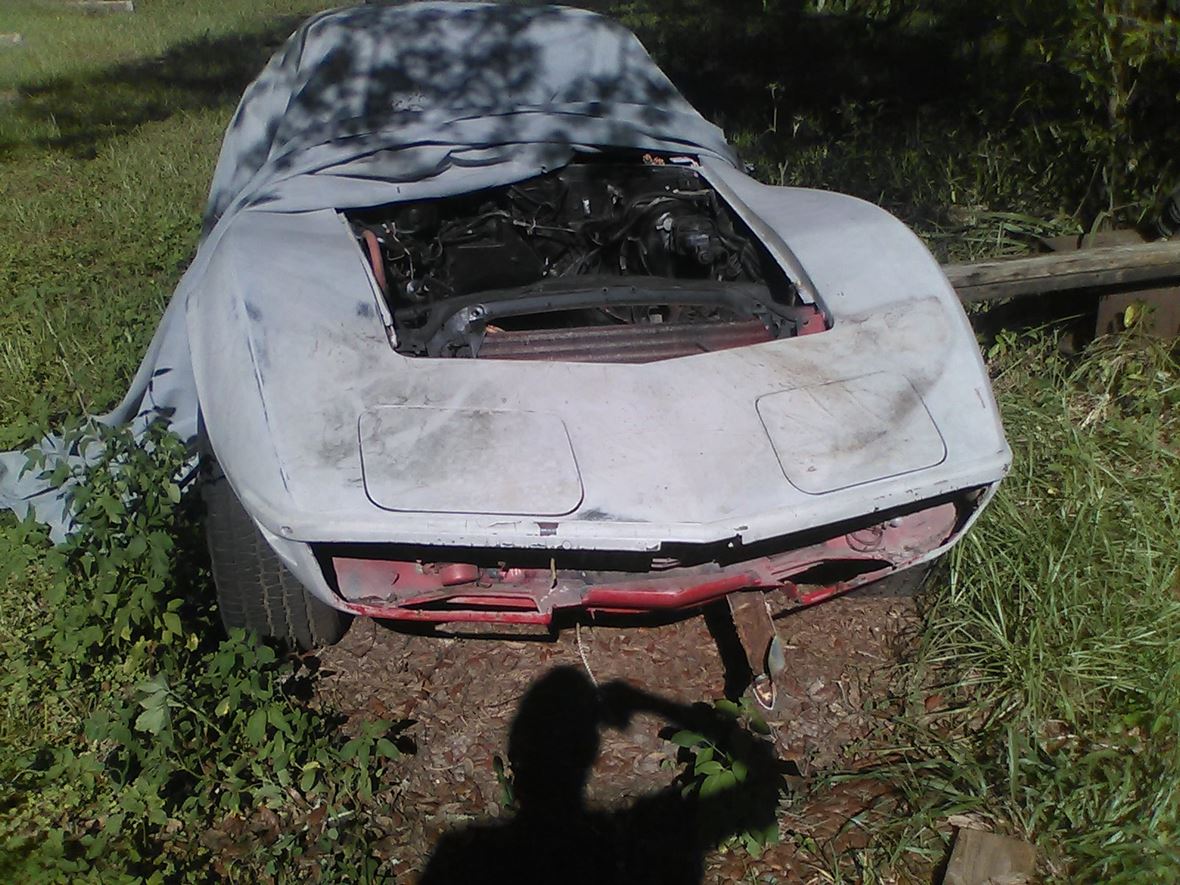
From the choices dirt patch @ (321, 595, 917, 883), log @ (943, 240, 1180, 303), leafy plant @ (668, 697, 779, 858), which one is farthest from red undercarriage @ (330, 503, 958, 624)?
log @ (943, 240, 1180, 303)

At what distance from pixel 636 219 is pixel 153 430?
1669 millimetres

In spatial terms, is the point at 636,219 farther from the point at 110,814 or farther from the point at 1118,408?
the point at 110,814

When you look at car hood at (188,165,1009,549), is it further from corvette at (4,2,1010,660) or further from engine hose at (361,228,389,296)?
engine hose at (361,228,389,296)

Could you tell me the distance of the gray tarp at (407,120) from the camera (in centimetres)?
312

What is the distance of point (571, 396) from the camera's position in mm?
2209

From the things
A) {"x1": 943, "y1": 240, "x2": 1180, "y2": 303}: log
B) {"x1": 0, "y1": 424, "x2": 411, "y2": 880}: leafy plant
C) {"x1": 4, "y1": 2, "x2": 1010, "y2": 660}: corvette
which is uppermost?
{"x1": 4, "y1": 2, "x2": 1010, "y2": 660}: corvette

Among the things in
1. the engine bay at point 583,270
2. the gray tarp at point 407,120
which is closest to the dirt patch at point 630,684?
the engine bay at point 583,270

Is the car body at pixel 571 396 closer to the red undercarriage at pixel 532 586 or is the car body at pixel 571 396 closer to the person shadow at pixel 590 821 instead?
the red undercarriage at pixel 532 586

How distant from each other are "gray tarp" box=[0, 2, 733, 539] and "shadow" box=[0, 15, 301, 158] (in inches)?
166

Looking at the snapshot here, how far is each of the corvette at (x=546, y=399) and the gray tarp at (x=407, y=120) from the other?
0.07 feet

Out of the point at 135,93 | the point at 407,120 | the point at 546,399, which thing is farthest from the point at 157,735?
the point at 135,93

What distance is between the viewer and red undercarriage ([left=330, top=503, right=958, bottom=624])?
2172 millimetres

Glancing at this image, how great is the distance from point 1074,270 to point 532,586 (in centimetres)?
257

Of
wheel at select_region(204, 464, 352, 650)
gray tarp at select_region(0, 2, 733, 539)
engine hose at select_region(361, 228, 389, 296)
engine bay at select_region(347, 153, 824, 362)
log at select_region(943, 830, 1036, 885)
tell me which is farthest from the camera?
gray tarp at select_region(0, 2, 733, 539)
